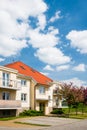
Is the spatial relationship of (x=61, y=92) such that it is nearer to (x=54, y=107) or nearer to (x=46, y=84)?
(x=46, y=84)

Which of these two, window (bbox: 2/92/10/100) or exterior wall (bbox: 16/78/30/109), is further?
exterior wall (bbox: 16/78/30/109)

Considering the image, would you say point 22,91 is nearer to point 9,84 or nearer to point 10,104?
point 9,84

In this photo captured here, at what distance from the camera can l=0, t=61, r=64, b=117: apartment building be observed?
42531 millimetres

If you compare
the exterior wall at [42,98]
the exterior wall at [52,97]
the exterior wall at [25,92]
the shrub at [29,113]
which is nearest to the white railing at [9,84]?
the exterior wall at [25,92]

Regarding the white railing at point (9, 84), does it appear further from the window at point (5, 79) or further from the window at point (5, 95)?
the window at point (5, 95)

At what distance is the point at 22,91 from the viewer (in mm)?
48062

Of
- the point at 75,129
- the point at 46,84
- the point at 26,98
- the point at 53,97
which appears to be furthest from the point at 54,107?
the point at 75,129

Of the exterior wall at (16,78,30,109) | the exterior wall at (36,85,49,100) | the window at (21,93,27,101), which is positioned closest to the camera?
the exterior wall at (16,78,30,109)

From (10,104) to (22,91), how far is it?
22.1ft

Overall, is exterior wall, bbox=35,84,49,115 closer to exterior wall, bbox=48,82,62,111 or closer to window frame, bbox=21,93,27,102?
exterior wall, bbox=48,82,62,111

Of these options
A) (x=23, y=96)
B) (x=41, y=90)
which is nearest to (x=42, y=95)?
(x=41, y=90)

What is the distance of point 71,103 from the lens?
4859cm

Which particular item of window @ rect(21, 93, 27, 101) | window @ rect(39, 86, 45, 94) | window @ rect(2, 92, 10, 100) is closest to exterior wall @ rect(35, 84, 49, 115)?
window @ rect(39, 86, 45, 94)

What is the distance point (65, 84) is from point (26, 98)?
6.94 m
